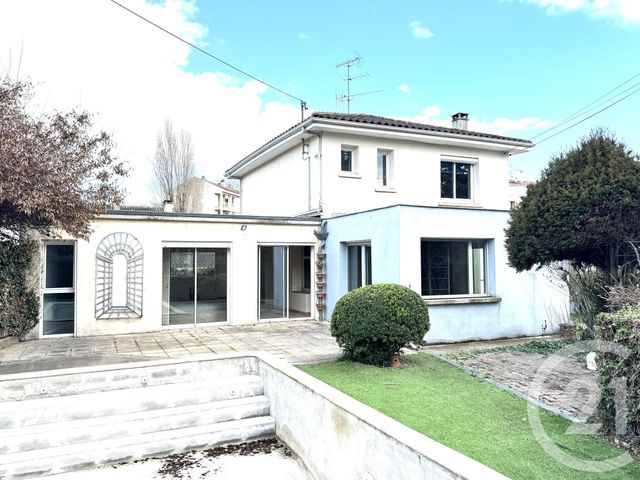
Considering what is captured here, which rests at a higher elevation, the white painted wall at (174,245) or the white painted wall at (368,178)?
the white painted wall at (368,178)

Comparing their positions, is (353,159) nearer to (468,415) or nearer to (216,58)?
(216,58)

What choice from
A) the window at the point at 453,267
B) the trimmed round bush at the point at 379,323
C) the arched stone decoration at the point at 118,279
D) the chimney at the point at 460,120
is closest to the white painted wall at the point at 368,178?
the chimney at the point at 460,120

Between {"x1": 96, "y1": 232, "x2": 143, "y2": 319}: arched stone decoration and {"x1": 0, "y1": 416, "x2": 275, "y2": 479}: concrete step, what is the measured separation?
24.0 ft

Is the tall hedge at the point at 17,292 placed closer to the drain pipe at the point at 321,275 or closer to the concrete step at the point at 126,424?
the concrete step at the point at 126,424

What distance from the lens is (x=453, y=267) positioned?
12.6 m

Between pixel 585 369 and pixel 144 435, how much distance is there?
793cm

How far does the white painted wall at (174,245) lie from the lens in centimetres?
1279

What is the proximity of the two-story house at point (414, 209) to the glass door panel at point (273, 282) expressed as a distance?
1.40 meters

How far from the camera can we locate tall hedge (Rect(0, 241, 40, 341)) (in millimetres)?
11273

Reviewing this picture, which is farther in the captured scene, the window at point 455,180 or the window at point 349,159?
the window at point 455,180

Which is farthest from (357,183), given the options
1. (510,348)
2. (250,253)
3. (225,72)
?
(510,348)

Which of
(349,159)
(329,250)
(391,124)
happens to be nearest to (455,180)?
(391,124)
